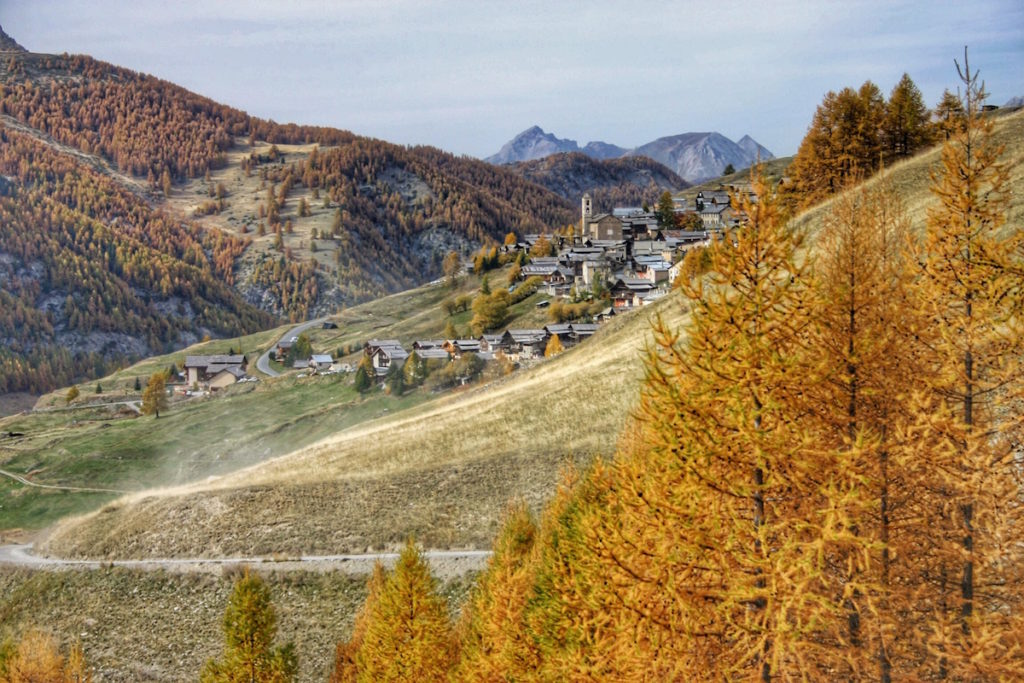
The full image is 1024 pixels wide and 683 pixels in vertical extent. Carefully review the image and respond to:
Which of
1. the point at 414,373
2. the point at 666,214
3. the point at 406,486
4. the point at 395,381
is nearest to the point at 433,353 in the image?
the point at 414,373

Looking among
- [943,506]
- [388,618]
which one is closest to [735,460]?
[943,506]

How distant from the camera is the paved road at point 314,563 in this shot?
39656 mm

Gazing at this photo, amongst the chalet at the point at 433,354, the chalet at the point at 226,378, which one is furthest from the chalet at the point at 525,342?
the chalet at the point at 226,378

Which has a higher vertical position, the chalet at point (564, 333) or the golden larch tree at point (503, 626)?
the golden larch tree at point (503, 626)

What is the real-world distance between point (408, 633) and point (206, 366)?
151 metres

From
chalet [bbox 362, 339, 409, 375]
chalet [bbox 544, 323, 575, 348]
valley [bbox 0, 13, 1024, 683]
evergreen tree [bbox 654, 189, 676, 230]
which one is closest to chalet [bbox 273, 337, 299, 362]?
valley [bbox 0, 13, 1024, 683]

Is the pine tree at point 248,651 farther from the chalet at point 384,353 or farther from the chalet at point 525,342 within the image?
the chalet at point 384,353

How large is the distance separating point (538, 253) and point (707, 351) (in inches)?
6506

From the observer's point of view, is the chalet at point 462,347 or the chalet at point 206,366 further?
the chalet at point 206,366

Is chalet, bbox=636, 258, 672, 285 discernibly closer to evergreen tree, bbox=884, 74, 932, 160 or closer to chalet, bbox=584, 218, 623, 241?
chalet, bbox=584, 218, 623, 241

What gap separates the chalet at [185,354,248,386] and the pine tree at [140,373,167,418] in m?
28.7

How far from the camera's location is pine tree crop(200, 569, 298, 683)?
1114 inches

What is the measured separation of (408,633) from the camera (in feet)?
82.9

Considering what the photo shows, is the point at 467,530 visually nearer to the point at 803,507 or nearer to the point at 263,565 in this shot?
the point at 263,565
